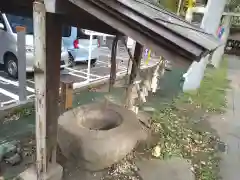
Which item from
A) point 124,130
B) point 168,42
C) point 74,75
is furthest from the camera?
point 74,75

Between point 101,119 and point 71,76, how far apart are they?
498 centimetres

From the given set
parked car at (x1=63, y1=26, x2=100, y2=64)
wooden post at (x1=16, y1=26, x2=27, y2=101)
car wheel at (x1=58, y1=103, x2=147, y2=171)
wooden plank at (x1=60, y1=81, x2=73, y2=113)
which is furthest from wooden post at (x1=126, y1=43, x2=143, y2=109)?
parked car at (x1=63, y1=26, x2=100, y2=64)

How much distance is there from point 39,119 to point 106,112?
5.13 feet

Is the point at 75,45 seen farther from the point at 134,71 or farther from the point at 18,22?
the point at 134,71

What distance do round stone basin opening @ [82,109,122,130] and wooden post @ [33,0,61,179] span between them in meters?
1.00

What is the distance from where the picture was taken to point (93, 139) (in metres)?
3.28

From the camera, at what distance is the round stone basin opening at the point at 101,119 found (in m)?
3.97

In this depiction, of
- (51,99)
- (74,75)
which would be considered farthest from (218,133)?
(74,75)

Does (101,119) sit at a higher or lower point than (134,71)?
lower

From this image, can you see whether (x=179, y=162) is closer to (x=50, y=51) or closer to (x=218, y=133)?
(x=218, y=133)

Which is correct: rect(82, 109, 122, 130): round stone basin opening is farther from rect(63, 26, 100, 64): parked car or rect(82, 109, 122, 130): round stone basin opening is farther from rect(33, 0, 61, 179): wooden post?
rect(63, 26, 100, 64): parked car

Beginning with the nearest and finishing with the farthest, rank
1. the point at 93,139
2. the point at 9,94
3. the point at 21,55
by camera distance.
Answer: the point at 93,139 < the point at 21,55 < the point at 9,94

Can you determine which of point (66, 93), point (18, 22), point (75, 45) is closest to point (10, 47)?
point (18, 22)

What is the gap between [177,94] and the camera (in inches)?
319
